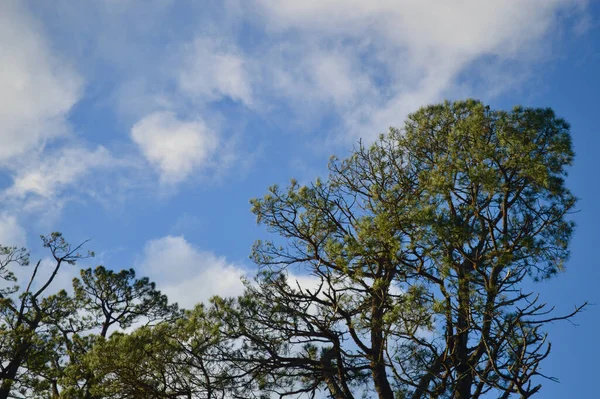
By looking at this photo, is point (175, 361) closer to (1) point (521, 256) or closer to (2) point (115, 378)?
(2) point (115, 378)

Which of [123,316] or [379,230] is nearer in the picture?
[379,230]

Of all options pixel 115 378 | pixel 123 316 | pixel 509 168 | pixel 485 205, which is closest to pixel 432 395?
pixel 485 205

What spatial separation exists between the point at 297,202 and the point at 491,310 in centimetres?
328

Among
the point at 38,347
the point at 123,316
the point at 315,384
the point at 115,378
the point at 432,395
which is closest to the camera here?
the point at 432,395

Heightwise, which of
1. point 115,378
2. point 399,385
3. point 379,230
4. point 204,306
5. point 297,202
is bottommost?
point 115,378

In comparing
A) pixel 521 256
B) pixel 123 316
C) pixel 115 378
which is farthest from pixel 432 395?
pixel 123 316

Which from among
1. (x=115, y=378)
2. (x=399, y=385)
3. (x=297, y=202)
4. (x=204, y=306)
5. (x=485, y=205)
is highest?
(x=297, y=202)

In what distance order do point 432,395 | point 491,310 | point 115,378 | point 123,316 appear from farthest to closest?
point 123,316, point 115,378, point 432,395, point 491,310

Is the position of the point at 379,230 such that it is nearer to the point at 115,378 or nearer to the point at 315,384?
the point at 315,384

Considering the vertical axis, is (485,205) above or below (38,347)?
above

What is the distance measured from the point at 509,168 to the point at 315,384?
161 inches

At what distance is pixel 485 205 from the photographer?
639cm

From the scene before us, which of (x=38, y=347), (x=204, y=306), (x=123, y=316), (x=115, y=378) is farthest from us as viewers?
(x=123, y=316)

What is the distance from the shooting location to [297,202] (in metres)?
7.67
